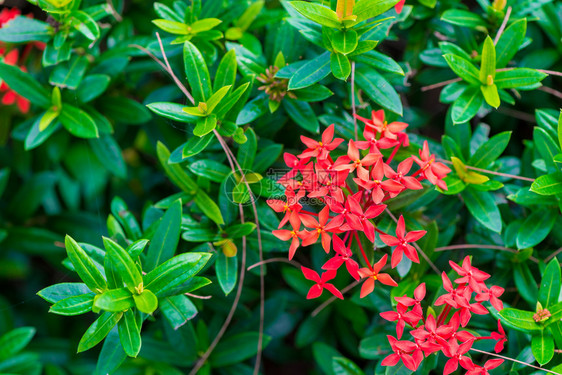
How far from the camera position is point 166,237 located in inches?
57.9

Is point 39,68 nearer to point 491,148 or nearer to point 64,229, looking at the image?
point 64,229

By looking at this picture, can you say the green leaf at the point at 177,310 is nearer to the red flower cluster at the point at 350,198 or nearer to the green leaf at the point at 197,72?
the red flower cluster at the point at 350,198

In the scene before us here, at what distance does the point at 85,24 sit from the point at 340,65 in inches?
32.5

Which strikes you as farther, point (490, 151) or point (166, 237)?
point (490, 151)

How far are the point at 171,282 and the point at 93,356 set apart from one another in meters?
1.10

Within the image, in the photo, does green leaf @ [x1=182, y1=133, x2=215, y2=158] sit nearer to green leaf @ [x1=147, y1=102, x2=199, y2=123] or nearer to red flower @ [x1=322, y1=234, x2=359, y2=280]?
green leaf @ [x1=147, y1=102, x2=199, y2=123]

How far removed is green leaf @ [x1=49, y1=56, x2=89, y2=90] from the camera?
5.73 ft

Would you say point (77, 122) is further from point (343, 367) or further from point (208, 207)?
point (343, 367)

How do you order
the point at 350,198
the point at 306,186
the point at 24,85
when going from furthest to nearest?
the point at 24,85 → the point at 306,186 → the point at 350,198

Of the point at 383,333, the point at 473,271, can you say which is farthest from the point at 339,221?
the point at 383,333

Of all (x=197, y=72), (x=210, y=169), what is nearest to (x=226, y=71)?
(x=197, y=72)

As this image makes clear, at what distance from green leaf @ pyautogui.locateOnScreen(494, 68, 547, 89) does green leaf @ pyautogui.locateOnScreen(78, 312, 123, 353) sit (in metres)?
1.29

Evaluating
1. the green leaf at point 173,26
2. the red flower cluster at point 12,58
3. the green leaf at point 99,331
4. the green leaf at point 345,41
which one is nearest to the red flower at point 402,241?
the green leaf at point 345,41

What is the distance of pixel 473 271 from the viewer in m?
1.33
